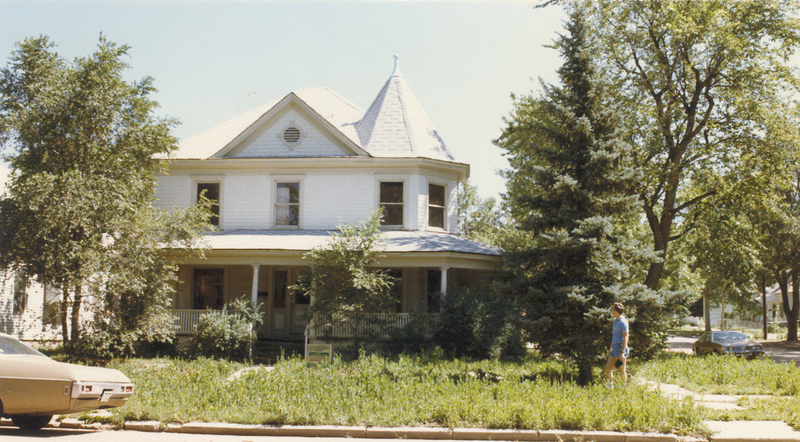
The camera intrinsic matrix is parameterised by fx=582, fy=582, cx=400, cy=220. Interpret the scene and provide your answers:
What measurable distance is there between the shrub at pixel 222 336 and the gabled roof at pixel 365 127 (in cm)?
659

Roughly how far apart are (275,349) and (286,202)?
5301 mm

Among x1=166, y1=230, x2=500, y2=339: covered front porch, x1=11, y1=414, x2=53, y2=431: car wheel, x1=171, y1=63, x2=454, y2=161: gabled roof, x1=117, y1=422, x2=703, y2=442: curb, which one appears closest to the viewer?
x1=117, y1=422, x2=703, y2=442: curb

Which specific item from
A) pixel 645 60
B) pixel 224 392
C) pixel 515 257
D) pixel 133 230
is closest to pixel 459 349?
pixel 515 257

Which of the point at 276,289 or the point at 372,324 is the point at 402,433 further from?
the point at 276,289

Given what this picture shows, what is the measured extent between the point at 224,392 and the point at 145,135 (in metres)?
9.56

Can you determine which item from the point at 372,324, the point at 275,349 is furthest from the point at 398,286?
the point at 275,349

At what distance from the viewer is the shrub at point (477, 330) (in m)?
16.2

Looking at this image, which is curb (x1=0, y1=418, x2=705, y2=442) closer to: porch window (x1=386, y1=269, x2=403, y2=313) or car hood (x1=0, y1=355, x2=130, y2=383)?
car hood (x1=0, y1=355, x2=130, y2=383)

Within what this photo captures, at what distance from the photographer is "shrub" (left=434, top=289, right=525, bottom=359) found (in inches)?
639

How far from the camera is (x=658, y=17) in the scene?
2083 cm

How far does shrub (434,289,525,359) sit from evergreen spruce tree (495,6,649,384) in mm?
3337

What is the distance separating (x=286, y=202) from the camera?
21.1 metres

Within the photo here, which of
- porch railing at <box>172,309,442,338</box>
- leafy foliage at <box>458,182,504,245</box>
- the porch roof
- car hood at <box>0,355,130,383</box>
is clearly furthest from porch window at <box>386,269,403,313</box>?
leafy foliage at <box>458,182,504,245</box>

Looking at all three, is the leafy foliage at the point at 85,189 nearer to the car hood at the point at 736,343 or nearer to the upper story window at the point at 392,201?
the upper story window at the point at 392,201
